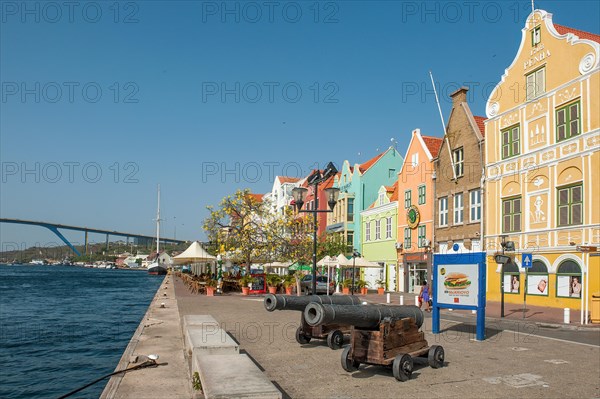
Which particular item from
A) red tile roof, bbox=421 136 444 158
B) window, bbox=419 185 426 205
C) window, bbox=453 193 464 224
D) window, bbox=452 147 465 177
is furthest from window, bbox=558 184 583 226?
red tile roof, bbox=421 136 444 158

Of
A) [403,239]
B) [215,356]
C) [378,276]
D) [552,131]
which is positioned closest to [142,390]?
[215,356]

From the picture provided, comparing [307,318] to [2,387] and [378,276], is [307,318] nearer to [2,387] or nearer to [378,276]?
[2,387]

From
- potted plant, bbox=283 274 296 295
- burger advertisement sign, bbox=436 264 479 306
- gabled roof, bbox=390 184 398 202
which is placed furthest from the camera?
gabled roof, bbox=390 184 398 202

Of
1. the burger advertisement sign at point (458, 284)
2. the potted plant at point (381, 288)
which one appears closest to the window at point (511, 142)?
the potted plant at point (381, 288)

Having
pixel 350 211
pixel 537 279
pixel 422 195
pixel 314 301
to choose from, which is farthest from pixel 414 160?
pixel 314 301

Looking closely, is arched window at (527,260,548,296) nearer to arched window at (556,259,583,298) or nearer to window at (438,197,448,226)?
arched window at (556,259,583,298)

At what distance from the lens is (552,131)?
90.6 ft

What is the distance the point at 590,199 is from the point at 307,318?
66.3ft

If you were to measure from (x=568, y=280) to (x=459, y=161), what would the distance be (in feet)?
38.9

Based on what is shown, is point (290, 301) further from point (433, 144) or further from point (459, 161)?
point (433, 144)

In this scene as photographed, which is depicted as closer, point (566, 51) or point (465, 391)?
point (465, 391)

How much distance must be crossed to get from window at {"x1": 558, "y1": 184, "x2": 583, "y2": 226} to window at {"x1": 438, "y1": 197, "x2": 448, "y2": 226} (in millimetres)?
10827

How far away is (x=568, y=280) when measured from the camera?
26312 mm

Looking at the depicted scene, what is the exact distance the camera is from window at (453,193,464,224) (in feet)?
117
